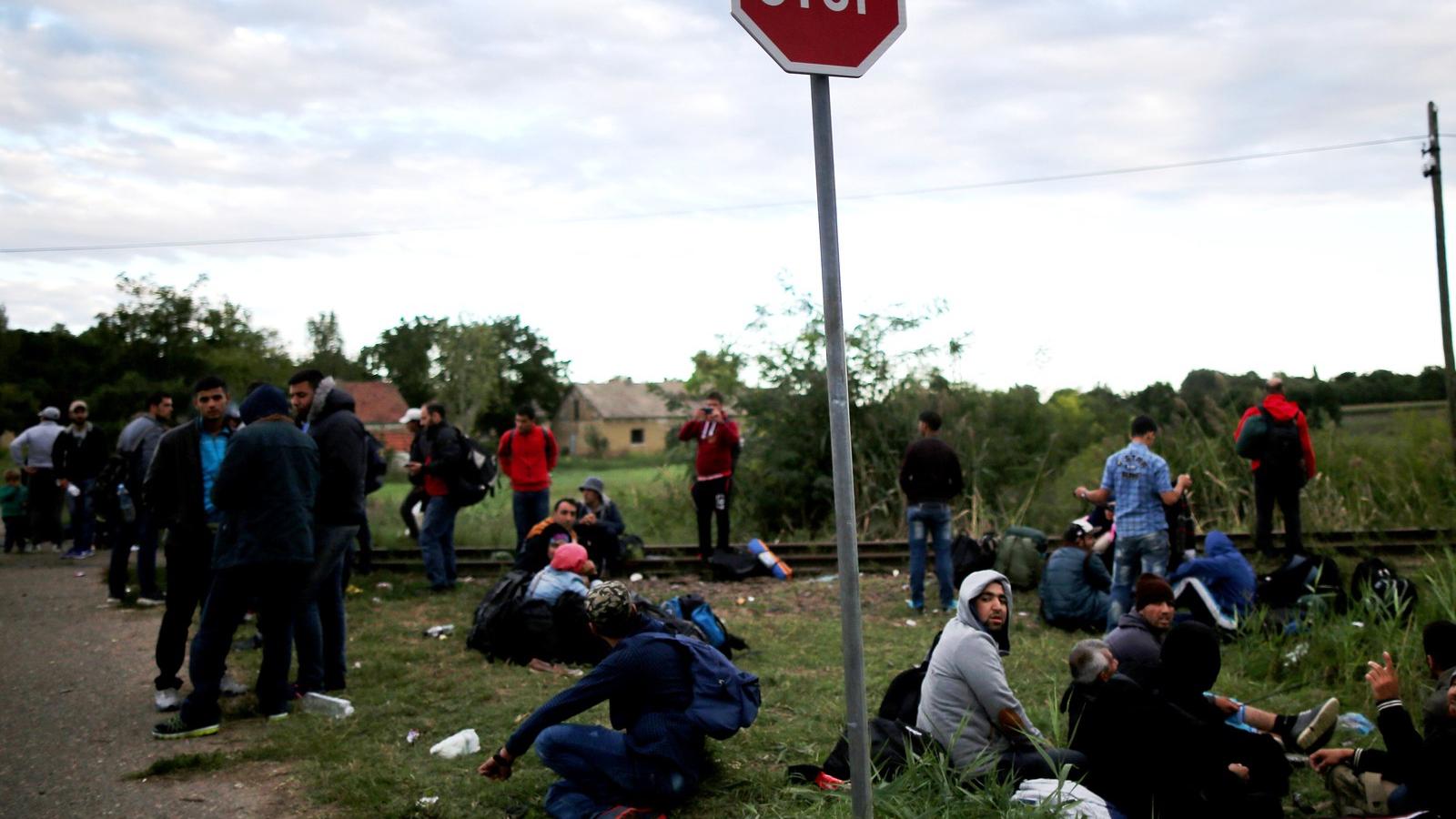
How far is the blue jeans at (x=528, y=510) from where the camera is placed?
38.4 ft

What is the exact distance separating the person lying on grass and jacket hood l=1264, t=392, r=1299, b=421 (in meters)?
6.59

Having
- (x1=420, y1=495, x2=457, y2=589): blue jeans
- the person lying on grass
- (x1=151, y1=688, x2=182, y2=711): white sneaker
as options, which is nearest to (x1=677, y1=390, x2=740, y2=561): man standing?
(x1=420, y1=495, x2=457, y2=589): blue jeans

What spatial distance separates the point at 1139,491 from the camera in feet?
29.3

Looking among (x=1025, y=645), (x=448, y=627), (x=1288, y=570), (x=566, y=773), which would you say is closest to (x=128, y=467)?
(x=448, y=627)

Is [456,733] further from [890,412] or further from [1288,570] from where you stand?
[890,412]

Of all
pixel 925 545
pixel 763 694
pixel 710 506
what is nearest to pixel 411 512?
pixel 710 506

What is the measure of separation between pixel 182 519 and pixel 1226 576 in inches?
289

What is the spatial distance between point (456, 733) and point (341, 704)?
92cm

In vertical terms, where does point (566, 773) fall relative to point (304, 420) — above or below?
below

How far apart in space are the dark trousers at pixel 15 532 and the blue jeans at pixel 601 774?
502 inches

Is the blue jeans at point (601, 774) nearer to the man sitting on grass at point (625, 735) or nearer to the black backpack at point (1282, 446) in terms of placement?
the man sitting on grass at point (625, 735)

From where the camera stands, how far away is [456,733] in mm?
6164

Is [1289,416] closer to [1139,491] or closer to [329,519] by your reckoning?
[1139,491]

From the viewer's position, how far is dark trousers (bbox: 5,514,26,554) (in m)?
14.6
